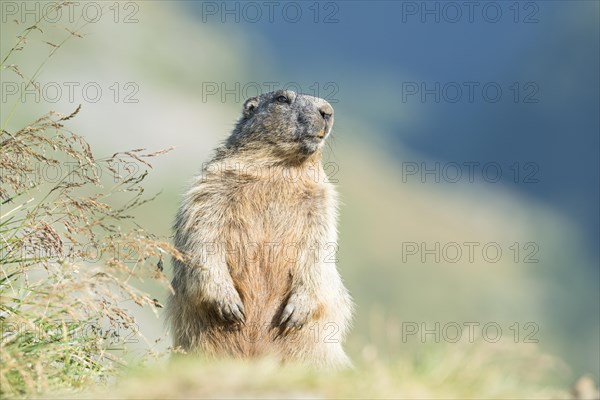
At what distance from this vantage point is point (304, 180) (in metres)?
10.1

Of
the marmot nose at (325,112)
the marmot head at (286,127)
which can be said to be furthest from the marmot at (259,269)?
the marmot nose at (325,112)

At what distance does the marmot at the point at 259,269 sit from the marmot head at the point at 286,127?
307 mm

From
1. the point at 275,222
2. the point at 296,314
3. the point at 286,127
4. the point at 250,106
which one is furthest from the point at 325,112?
Answer: the point at 296,314

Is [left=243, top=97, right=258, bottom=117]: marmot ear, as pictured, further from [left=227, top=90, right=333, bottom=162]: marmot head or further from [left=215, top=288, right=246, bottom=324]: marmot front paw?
[left=215, top=288, right=246, bottom=324]: marmot front paw

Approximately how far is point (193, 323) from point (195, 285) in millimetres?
382

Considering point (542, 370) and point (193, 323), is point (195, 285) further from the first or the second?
point (542, 370)

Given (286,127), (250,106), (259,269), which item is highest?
(250,106)

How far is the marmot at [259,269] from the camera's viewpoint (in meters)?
9.30

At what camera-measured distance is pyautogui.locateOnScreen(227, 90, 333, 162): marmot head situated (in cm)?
1039

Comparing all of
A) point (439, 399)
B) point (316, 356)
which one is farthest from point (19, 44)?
point (439, 399)

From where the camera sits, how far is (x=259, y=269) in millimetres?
9477

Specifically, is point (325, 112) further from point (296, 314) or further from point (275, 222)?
point (296, 314)

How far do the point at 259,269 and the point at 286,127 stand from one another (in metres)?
1.86

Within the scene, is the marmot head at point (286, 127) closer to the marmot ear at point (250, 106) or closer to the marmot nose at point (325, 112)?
the marmot nose at point (325, 112)
